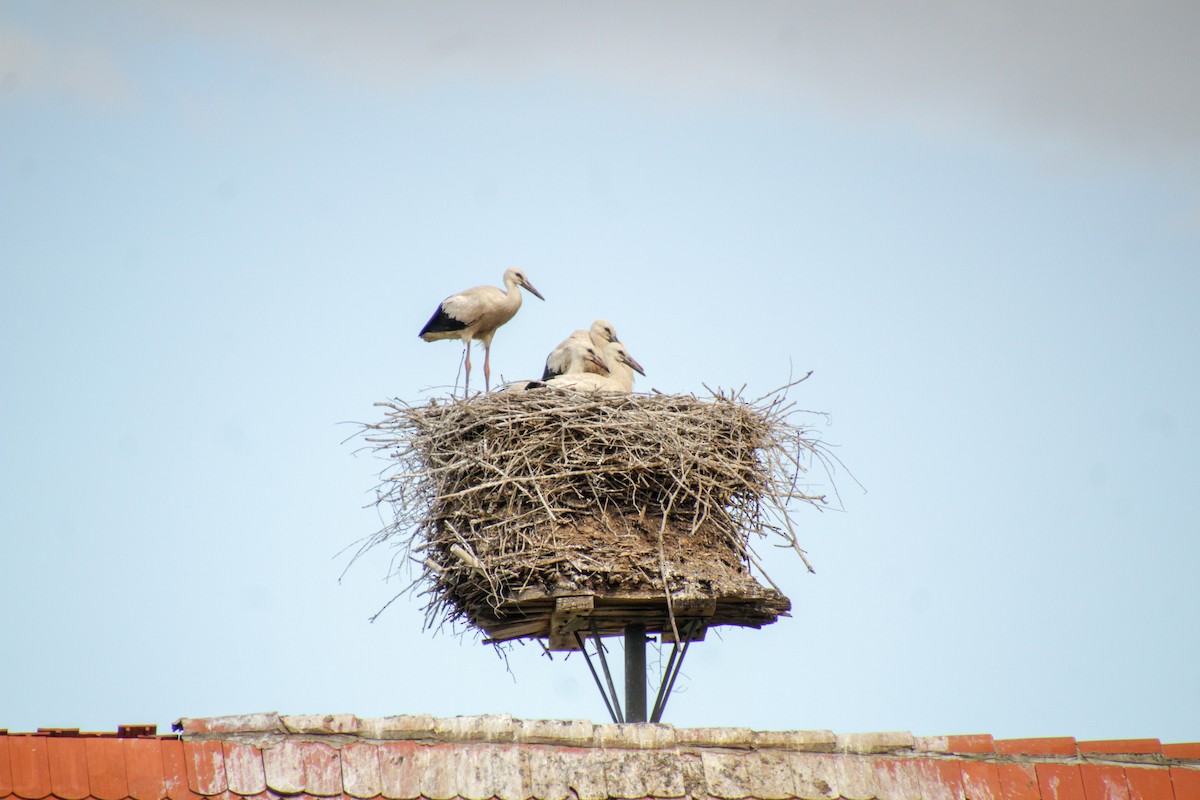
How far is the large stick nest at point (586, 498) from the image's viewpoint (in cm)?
784

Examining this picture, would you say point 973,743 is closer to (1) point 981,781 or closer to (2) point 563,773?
(1) point 981,781

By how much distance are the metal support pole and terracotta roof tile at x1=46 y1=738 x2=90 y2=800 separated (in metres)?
3.45

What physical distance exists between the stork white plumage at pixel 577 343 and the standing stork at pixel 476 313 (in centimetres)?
79

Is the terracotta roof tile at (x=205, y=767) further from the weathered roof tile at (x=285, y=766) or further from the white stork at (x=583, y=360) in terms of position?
the white stork at (x=583, y=360)

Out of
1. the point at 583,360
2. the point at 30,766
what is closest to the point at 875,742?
the point at 30,766

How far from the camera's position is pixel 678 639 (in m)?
7.78

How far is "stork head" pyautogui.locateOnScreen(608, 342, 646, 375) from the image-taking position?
11.0 metres

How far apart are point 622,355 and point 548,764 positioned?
5.55 m

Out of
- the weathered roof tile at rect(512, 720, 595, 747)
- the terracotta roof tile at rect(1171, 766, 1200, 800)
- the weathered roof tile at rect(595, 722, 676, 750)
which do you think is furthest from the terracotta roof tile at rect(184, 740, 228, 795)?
the terracotta roof tile at rect(1171, 766, 1200, 800)

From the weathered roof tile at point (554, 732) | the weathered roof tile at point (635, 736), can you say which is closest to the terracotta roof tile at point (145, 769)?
the weathered roof tile at point (554, 732)

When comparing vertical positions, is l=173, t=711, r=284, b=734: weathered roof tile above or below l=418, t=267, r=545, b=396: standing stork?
below

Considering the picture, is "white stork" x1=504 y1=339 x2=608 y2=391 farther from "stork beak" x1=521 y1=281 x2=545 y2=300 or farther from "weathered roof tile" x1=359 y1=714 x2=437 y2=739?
"weathered roof tile" x1=359 y1=714 x2=437 y2=739

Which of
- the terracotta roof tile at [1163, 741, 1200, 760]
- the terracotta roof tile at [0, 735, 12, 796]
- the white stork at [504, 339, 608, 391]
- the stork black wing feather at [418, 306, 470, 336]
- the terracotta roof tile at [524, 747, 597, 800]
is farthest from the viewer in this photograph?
the stork black wing feather at [418, 306, 470, 336]

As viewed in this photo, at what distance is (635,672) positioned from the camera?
26.9 feet
